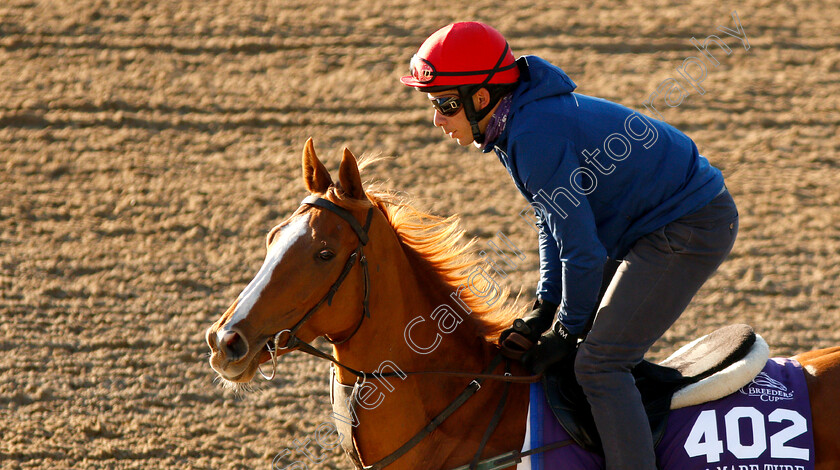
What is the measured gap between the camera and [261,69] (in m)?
8.13

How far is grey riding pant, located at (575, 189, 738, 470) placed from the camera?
257 centimetres

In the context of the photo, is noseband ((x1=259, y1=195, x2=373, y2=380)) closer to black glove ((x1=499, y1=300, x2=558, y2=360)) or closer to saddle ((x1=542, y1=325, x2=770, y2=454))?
black glove ((x1=499, y1=300, x2=558, y2=360))

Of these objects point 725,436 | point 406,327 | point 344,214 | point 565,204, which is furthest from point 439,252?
point 725,436

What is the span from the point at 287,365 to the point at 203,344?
627 mm

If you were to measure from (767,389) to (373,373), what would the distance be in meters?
1.41

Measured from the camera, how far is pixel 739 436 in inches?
106

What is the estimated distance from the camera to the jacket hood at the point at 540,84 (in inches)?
105

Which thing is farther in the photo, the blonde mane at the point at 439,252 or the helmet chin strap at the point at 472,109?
the blonde mane at the point at 439,252

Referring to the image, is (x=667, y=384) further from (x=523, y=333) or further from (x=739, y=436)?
(x=523, y=333)

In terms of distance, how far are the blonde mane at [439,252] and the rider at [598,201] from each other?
0.19 m

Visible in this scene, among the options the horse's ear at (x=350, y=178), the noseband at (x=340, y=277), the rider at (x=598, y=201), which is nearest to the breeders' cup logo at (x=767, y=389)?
the rider at (x=598, y=201)

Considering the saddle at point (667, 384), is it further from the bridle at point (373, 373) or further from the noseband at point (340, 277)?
the noseband at point (340, 277)

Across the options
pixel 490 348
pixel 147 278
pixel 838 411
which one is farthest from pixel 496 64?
Answer: pixel 147 278

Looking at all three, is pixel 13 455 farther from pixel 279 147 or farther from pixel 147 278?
pixel 279 147
